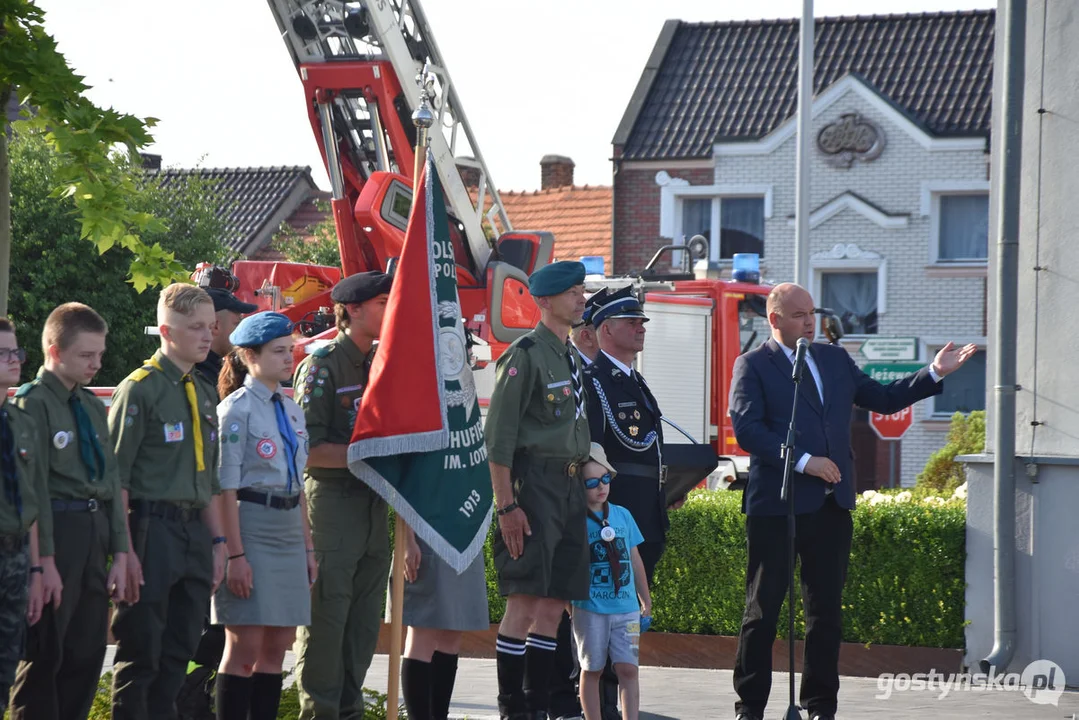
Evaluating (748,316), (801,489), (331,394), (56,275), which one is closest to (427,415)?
(331,394)

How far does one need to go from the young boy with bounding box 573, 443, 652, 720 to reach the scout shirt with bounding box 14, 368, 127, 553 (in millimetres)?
2280

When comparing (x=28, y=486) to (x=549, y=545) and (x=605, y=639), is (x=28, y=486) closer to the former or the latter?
(x=549, y=545)

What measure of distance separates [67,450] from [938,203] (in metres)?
28.1

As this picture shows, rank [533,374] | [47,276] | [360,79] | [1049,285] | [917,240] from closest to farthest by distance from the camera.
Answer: [533,374], [1049,285], [360,79], [47,276], [917,240]

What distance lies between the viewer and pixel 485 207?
16.4m

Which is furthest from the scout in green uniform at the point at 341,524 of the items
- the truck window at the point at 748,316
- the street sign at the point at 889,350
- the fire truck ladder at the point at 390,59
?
the truck window at the point at 748,316

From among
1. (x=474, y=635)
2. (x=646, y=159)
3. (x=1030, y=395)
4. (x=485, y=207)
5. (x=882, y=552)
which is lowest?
(x=474, y=635)

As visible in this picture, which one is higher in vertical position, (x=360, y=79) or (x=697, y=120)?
(x=697, y=120)

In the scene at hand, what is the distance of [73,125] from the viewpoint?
706 centimetres

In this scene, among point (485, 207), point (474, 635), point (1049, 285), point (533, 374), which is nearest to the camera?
point (533, 374)

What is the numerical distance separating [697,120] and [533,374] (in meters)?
27.0

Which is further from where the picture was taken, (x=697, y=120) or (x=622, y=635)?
(x=697, y=120)

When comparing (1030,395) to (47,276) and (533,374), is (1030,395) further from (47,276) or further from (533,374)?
(47,276)

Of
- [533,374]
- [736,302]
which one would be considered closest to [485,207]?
[736,302]
